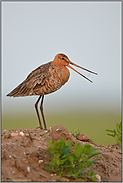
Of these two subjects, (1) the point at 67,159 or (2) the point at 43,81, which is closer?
(1) the point at 67,159

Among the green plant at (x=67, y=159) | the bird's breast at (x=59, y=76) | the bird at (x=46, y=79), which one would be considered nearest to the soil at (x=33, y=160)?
the green plant at (x=67, y=159)

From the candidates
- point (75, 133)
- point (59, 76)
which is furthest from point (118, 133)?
point (59, 76)

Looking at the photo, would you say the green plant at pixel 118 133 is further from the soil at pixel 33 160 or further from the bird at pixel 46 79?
the bird at pixel 46 79

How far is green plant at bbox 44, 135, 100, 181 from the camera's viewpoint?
3389 millimetres

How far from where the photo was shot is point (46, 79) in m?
5.34

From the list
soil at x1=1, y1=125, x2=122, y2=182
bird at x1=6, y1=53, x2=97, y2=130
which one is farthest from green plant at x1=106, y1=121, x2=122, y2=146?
bird at x1=6, y1=53, x2=97, y2=130

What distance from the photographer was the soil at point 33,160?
11.1ft

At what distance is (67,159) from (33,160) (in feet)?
2.03

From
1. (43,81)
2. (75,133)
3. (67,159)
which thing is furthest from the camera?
(75,133)

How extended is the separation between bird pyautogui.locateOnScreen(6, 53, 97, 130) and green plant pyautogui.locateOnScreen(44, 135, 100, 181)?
211 cm

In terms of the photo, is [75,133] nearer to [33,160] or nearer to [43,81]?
[43,81]

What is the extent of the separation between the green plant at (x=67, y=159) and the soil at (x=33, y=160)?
11 cm

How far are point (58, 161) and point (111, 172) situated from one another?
142cm

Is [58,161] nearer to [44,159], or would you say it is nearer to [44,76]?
[44,159]
